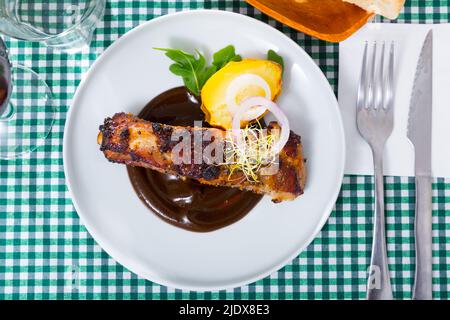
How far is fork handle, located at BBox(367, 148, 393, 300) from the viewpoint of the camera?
1.78 meters

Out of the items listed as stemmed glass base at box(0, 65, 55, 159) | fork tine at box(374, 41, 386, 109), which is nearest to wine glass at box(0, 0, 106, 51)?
stemmed glass base at box(0, 65, 55, 159)

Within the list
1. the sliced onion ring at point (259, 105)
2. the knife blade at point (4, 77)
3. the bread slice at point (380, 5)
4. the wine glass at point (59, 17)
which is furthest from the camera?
the wine glass at point (59, 17)

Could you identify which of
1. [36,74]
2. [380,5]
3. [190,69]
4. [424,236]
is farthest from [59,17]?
[424,236]

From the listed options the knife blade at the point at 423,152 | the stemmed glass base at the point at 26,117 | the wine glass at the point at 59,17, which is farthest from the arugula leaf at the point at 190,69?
the knife blade at the point at 423,152

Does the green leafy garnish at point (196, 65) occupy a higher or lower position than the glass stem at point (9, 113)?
→ higher

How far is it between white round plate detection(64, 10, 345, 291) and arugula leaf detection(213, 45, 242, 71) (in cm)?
4

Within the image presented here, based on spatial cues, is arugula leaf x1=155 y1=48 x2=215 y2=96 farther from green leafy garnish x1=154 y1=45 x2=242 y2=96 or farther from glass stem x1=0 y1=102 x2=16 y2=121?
glass stem x1=0 y1=102 x2=16 y2=121

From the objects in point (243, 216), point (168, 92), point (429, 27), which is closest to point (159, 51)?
point (168, 92)

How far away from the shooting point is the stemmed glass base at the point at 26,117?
1.79m

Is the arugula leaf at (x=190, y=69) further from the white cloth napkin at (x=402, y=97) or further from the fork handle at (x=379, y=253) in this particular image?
the fork handle at (x=379, y=253)

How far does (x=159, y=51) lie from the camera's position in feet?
5.75

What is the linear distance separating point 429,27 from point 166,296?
1.36 m

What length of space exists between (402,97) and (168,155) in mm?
865

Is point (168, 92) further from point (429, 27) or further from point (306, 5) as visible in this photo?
point (429, 27)
